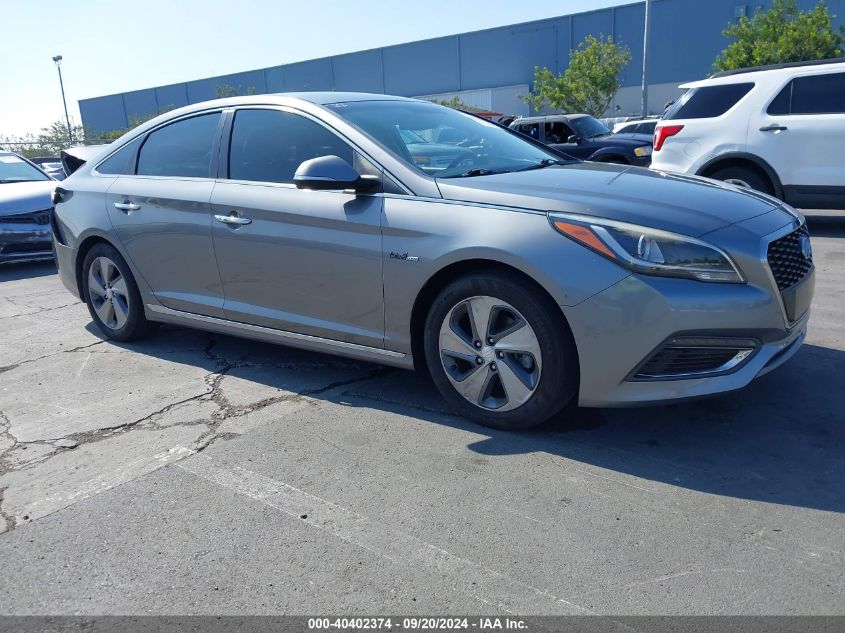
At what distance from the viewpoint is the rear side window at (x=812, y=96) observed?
8.45 metres

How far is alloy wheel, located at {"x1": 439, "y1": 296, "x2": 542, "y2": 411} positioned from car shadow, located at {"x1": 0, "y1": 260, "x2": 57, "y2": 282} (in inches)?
285

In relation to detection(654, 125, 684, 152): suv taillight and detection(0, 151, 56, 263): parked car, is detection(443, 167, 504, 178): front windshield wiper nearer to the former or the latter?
detection(654, 125, 684, 152): suv taillight

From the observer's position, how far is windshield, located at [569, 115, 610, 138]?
1593 cm

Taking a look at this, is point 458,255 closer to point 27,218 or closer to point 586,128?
point 27,218

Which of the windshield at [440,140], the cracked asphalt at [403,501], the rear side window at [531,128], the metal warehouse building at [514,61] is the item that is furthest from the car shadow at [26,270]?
the metal warehouse building at [514,61]

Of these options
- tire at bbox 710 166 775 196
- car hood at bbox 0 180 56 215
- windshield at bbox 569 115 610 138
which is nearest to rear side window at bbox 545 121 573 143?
windshield at bbox 569 115 610 138

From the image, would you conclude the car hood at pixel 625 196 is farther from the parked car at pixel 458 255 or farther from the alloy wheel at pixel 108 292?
the alloy wheel at pixel 108 292

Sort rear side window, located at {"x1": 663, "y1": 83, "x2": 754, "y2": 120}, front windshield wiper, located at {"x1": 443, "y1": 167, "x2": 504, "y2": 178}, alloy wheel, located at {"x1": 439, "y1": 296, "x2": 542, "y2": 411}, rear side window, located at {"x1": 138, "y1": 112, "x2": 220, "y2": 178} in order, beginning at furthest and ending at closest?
rear side window, located at {"x1": 663, "y1": 83, "x2": 754, "y2": 120}
rear side window, located at {"x1": 138, "y1": 112, "x2": 220, "y2": 178}
front windshield wiper, located at {"x1": 443, "y1": 167, "x2": 504, "y2": 178}
alloy wheel, located at {"x1": 439, "y1": 296, "x2": 542, "y2": 411}

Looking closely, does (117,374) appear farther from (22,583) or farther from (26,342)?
(22,583)

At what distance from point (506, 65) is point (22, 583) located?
195 ft

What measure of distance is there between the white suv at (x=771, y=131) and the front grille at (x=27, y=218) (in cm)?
752

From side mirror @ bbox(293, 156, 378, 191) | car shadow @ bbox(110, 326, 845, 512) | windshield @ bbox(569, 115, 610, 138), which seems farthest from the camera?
windshield @ bbox(569, 115, 610, 138)

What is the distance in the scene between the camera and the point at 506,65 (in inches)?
2283

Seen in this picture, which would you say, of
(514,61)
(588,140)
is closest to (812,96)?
(588,140)
